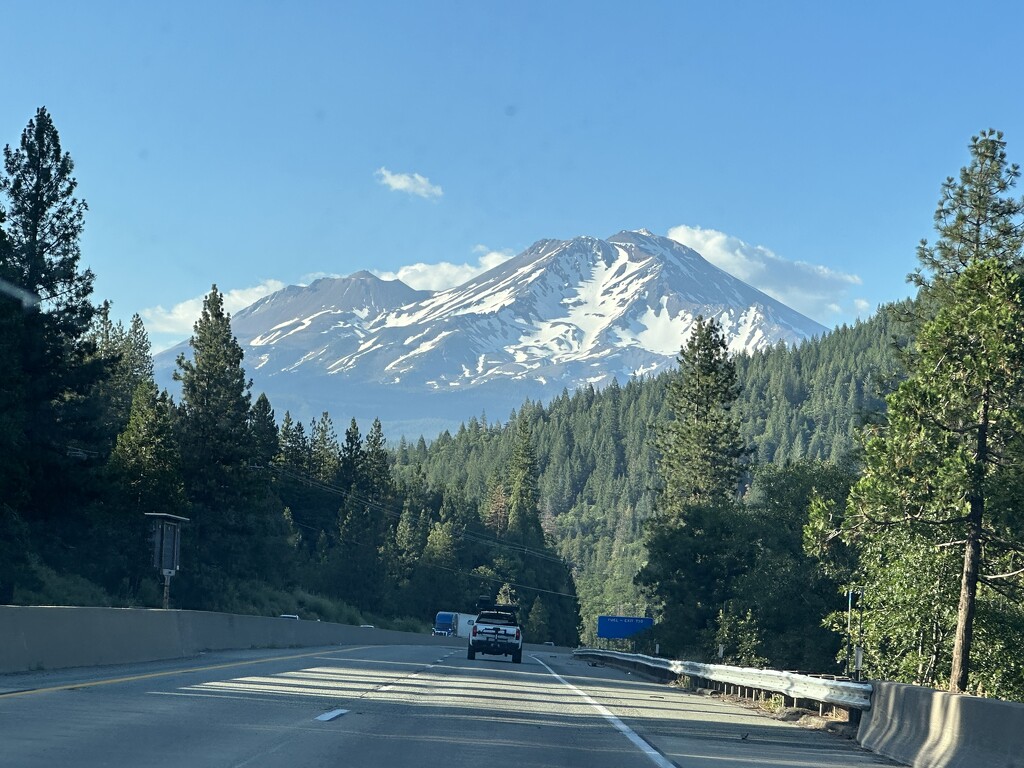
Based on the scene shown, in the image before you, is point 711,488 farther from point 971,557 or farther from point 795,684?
point 795,684

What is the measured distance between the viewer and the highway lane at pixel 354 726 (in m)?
11.2

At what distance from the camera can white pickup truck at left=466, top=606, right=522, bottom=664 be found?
40.4 meters

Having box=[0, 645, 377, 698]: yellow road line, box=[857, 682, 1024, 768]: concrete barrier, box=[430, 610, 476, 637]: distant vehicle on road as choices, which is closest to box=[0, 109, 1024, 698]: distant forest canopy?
box=[430, 610, 476, 637]: distant vehicle on road

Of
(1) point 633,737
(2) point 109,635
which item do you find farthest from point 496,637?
(1) point 633,737

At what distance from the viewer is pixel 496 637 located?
133 ft

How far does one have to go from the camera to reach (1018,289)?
25875 millimetres

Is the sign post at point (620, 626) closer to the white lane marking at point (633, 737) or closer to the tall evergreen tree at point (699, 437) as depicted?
the tall evergreen tree at point (699, 437)

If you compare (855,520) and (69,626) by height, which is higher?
(855,520)

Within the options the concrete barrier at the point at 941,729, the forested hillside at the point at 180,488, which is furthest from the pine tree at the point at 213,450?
the concrete barrier at the point at 941,729

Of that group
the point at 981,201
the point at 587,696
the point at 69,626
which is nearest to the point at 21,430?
the point at 69,626

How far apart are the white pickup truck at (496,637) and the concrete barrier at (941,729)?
2474 cm

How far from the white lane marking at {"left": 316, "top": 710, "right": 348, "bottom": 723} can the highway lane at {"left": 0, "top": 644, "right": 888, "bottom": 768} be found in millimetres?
31

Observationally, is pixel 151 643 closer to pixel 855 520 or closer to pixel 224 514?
pixel 855 520

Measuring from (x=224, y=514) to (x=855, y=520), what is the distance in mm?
61287
